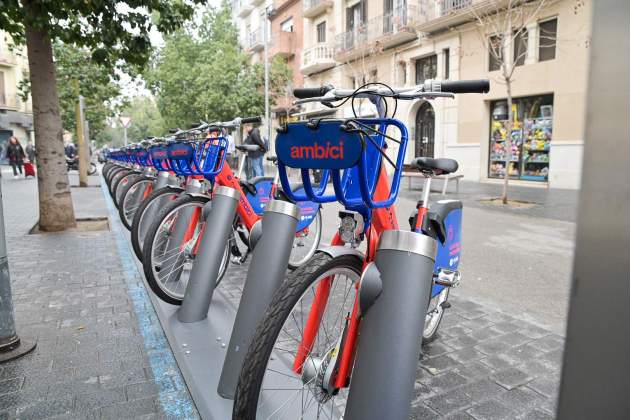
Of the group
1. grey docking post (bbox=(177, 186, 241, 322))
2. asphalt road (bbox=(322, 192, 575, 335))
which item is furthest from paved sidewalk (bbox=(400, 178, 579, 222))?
grey docking post (bbox=(177, 186, 241, 322))

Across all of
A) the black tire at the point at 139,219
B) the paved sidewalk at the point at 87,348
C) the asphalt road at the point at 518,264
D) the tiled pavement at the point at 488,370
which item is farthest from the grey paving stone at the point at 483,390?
the black tire at the point at 139,219

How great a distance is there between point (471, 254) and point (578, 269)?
553 cm

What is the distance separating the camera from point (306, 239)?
6020 mm

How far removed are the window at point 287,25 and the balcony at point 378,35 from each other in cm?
719

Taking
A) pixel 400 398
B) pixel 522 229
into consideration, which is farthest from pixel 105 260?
pixel 522 229

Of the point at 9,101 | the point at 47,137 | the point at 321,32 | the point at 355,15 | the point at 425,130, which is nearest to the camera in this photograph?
the point at 47,137

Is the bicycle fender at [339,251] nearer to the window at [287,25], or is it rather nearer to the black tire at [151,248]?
the black tire at [151,248]

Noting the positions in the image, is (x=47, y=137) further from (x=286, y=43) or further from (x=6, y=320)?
(x=286, y=43)

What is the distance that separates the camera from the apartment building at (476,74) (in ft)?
47.5

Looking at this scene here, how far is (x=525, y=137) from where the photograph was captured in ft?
53.4

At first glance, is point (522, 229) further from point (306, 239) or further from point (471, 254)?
point (306, 239)

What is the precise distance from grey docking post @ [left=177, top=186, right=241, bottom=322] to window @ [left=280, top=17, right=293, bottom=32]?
29399 mm

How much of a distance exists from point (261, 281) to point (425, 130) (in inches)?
744

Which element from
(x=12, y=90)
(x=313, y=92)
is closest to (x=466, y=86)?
(x=313, y=92)
